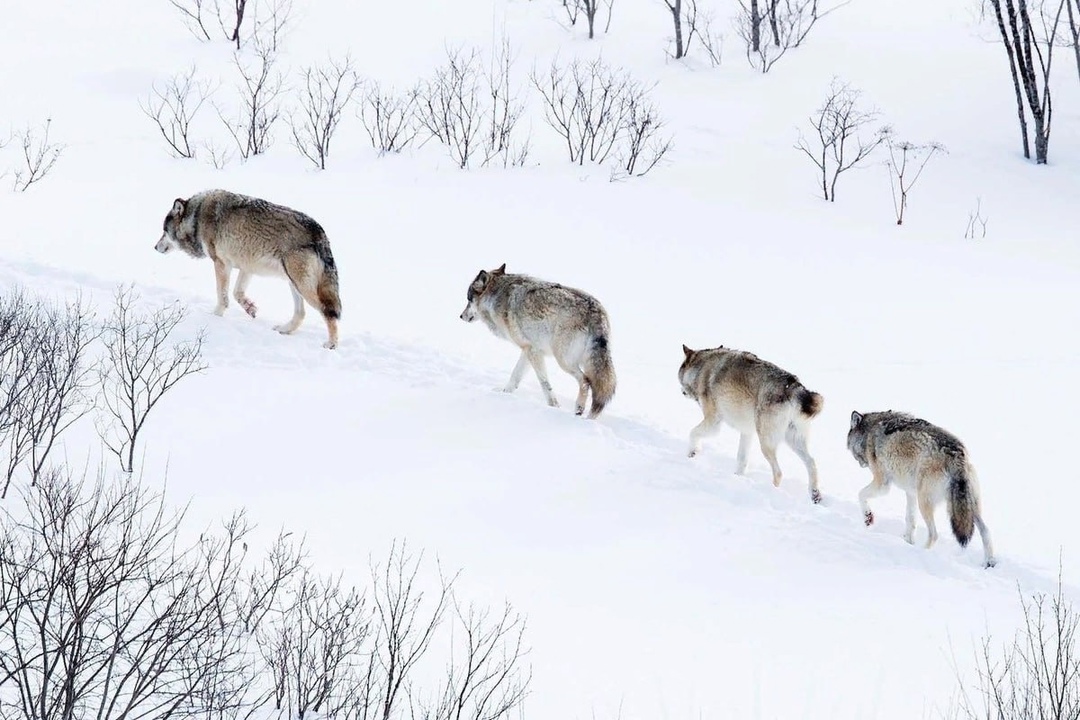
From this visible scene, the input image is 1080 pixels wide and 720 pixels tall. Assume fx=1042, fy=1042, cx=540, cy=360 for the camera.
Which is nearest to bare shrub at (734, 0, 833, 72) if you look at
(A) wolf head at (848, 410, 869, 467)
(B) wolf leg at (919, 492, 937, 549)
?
(A) wolf head at (848, 410, 869, 467)

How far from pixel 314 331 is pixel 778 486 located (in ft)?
20.9

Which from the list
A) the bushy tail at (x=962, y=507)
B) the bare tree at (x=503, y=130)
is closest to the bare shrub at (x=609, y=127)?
the bare tree at (x=503, y=130)

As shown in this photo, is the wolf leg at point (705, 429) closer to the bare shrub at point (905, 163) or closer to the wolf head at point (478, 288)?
the wolf head at point (478, 288)

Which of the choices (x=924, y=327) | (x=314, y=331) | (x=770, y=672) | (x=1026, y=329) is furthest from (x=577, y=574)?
(x=1026, y=329)

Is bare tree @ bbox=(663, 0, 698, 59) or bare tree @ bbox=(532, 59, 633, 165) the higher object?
bare tree @ bbox=(663, 0, 698, 59)

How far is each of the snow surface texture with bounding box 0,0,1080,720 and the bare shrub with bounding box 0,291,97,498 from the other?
59 cm

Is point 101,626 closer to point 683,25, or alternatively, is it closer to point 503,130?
point 503,130

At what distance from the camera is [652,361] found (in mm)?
15242

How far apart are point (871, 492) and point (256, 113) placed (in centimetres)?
2026

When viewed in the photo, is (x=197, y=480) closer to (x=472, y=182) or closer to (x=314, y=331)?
(x=314, y=331)

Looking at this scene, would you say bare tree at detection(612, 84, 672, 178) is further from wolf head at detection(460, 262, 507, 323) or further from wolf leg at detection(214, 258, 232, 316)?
wolf leg at detection(214, 258, 232, 316)

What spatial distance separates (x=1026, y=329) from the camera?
17656mm

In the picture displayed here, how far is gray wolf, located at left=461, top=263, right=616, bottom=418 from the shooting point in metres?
11.7

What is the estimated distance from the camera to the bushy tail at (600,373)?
1162cm
